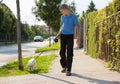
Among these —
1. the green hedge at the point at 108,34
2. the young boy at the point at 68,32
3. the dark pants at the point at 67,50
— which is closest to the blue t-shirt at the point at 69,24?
the young boy at the point at 68,32

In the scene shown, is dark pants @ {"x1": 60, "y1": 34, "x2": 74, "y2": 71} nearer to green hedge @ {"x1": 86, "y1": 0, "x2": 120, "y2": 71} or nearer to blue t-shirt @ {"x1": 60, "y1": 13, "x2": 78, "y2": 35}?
blue t-shirt @ {"x1": 60, "y1": 13, "x2": 78, "y2": 35}

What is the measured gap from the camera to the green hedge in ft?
33.3

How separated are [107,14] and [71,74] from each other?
10.5 feet

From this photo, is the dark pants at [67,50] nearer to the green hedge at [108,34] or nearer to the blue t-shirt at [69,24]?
the blue t-shirt at [69,24]

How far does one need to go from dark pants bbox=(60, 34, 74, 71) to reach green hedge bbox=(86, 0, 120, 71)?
120cm

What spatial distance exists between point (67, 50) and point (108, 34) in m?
2.38

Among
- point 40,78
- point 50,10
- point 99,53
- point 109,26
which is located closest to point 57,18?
point 50,10

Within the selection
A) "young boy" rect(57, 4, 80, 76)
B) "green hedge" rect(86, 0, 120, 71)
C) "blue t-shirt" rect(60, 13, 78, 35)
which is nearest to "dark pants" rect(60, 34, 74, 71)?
"young boy" rect(57, 4, 80, 76)

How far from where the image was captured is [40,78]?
884cm

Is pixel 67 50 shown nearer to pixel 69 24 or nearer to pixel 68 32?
pixel 68 32

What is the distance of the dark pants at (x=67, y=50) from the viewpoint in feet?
31.0

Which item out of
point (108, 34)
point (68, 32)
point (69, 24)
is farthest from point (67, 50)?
point (108, 34)

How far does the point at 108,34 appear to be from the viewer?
1149cm

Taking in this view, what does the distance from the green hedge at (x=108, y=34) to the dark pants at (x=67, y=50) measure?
3.95 feet
